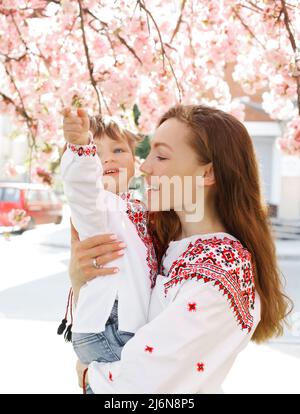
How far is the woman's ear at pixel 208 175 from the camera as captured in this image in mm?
1323

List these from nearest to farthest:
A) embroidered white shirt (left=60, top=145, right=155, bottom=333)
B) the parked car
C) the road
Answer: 1. embroidered white shirt (left=60, top=145, right=155, bottom=333)
2. the road
3. the parked car

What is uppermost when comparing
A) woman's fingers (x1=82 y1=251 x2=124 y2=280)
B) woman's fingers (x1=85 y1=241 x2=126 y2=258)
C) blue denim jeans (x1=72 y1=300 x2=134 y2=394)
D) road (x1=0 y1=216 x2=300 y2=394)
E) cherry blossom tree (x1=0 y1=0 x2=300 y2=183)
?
cherry blossom tree (x1=0 y1=0 x2=300 y2=183)

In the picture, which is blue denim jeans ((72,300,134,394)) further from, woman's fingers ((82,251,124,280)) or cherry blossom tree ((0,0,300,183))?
cherry blossom tree ((0,0,300,183))

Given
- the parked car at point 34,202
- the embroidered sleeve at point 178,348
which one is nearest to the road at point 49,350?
the embroidered sleeve at point 178,348

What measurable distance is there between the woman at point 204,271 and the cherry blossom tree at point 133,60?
2.16 m

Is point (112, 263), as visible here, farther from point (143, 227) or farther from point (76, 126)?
point (76, 126)

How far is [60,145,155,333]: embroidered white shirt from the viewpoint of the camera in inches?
47.6

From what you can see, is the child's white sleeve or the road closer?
the child's white sleeve

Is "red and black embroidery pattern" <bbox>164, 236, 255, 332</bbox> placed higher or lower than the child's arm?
lower

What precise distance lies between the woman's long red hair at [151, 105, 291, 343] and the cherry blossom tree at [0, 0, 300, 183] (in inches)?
85.0

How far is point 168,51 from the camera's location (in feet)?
12.5

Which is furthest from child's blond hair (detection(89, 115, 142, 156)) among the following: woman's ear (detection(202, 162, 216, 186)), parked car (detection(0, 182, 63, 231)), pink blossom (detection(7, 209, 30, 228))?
parked car (detection(0, 182, 63, 231))

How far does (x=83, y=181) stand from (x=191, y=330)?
405 millimetres
